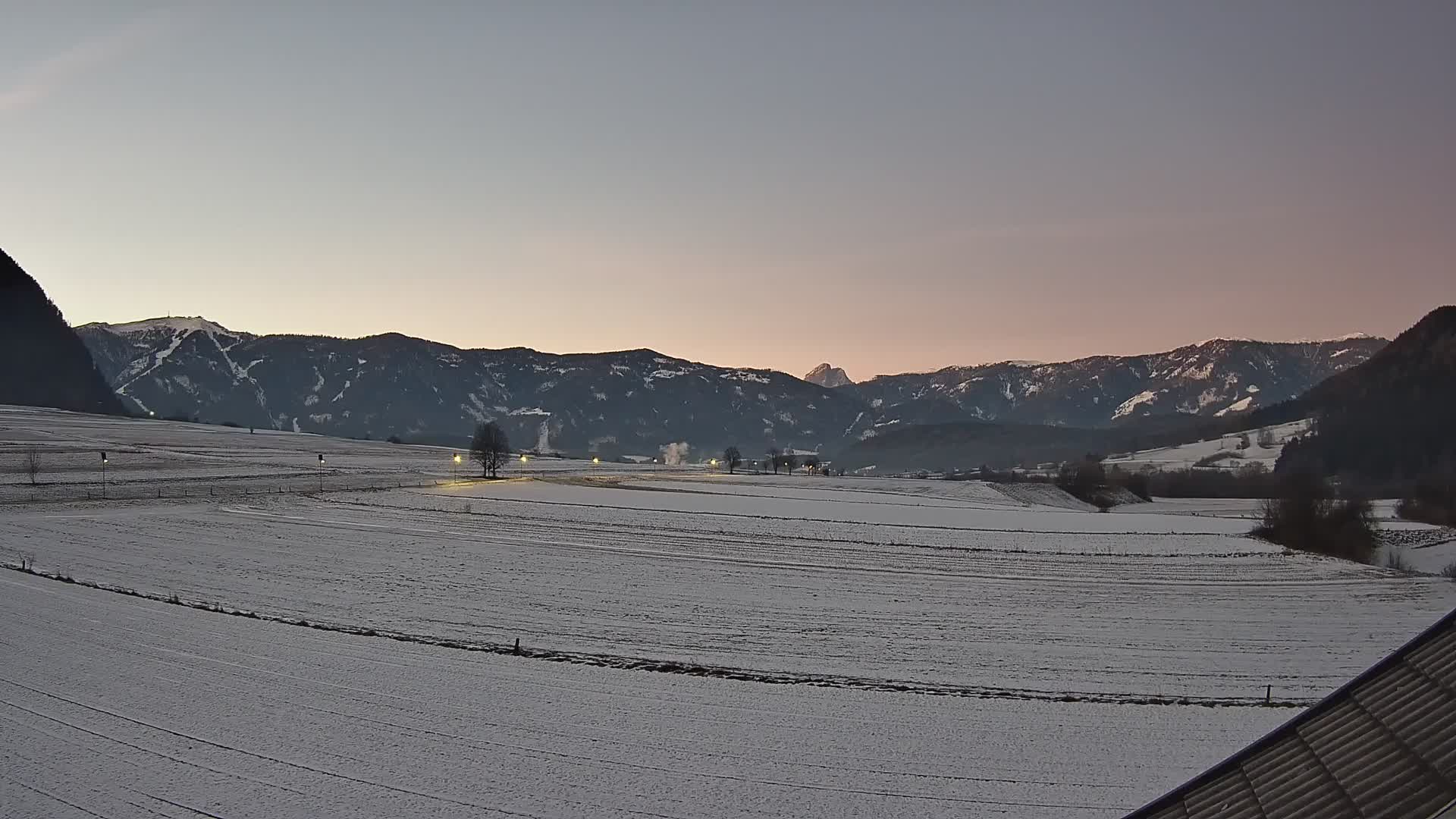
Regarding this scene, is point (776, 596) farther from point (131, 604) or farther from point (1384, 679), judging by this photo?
point (1384, 679)

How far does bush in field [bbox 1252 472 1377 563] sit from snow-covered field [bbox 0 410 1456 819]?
894 centimetres

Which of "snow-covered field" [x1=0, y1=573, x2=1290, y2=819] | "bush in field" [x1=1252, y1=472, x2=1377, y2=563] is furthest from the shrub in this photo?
"snow-covered field" [x1=0, y1=573, x2=1290, y2=819]

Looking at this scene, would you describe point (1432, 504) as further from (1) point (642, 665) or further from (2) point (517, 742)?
(2) point (517, 742)

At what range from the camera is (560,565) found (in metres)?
48.9

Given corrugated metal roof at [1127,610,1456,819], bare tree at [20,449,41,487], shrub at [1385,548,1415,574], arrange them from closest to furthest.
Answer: corrugated metal roof at [1127,610,1456,819] < shrub at [1385,548,1415,574] < bare tree at [20,449,41,487]

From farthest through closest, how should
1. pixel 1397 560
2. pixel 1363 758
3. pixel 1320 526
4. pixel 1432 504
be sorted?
pixel 1432 504
pixel 1320 526
pixel 1397 560
pixel 1363 758

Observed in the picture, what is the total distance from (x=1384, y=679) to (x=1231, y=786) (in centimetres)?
182

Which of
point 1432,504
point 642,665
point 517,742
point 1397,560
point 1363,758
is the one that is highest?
point 1363,758

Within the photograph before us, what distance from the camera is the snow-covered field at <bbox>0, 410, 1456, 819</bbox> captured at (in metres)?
18.0

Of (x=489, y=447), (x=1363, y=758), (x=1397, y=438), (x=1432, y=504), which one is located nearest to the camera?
(x=1363, y=758)

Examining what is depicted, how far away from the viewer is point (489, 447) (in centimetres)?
12450

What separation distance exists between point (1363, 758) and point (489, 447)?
122 m

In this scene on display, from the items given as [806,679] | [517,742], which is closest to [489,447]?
[806,679]

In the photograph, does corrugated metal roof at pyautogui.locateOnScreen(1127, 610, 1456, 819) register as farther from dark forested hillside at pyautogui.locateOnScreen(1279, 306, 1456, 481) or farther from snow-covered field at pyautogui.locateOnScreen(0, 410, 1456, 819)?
dark forested hillside at pyautogui.locateOnScreen(1279, 306, 1456, 481)
